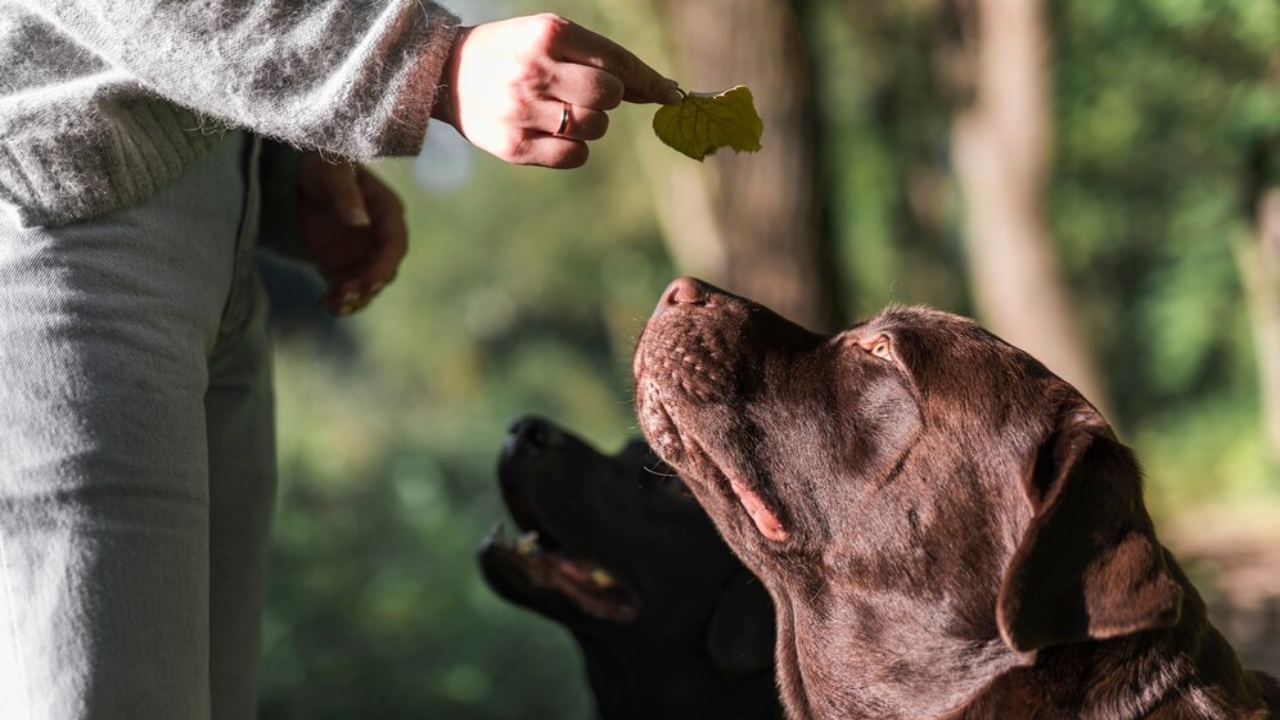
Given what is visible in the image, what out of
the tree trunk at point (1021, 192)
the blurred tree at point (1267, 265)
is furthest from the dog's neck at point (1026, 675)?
the blurred tree at point (1267, 265)

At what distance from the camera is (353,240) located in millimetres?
2992

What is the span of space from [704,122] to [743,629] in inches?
69.7

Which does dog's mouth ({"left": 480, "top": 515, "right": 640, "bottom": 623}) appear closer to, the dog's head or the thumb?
the dog's head

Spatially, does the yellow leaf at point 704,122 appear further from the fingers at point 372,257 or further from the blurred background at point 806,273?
the fingers at point 372,257

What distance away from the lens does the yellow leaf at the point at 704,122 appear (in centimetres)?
222

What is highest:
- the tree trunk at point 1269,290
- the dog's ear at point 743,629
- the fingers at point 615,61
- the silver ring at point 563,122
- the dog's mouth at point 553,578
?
the fingers at point 615,61

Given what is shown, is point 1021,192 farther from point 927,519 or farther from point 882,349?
point 927,519

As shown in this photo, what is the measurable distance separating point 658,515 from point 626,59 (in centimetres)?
215

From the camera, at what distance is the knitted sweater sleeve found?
187cm

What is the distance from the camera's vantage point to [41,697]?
1.80 m

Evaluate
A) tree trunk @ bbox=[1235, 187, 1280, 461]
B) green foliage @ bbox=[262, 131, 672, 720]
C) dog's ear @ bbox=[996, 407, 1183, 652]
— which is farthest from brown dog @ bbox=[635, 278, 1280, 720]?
tree trunk @ bbox=[1235, 187, 1280, 461]

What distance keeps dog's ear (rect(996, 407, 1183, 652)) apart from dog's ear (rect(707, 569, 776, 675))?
1.42m

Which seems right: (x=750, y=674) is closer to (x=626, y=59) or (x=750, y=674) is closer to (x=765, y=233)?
(x=626, y=59)

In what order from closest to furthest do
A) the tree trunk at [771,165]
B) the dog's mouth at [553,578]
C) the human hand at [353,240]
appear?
the human hand at [353,240] < the dog's mouth at [553,578] < the tree trunk at [771,165]
